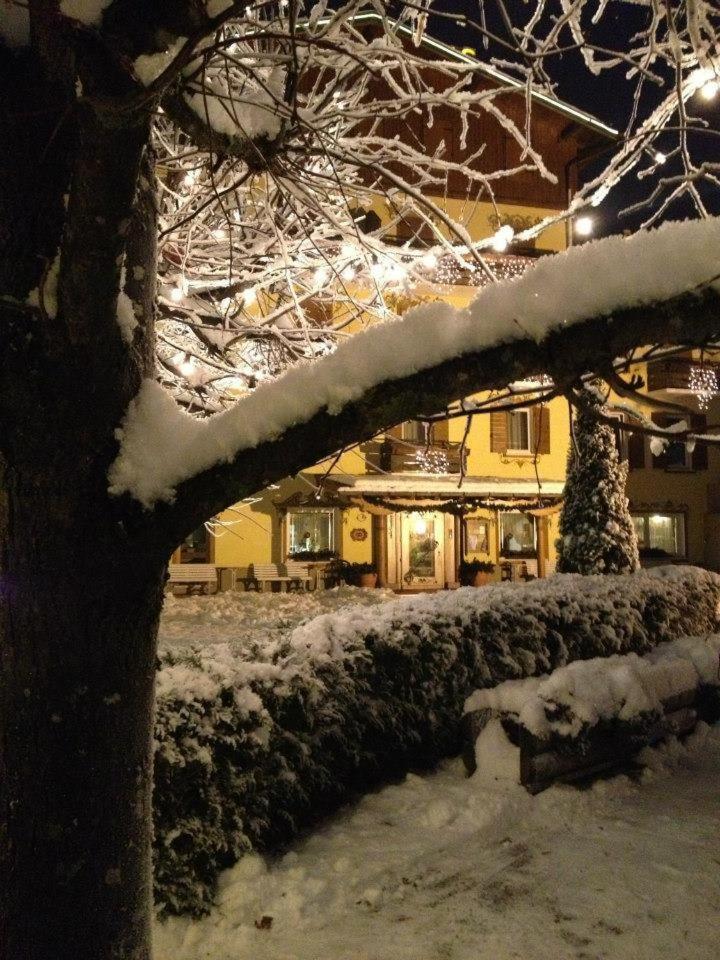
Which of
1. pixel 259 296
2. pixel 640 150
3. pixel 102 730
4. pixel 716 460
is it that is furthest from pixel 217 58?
pixel 716 460

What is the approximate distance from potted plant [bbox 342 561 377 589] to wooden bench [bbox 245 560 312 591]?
1132mm

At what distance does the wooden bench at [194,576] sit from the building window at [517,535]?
9838mm

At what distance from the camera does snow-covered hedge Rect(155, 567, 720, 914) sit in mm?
3895

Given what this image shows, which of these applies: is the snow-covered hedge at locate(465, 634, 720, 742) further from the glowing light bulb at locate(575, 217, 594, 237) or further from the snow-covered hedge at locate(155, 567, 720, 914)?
the glowing light bulb at locate(575, 217, 594, 237)

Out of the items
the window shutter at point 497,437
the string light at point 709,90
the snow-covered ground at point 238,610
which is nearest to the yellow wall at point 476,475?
the window shutter at point 497,437

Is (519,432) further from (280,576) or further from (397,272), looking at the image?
(397,272)

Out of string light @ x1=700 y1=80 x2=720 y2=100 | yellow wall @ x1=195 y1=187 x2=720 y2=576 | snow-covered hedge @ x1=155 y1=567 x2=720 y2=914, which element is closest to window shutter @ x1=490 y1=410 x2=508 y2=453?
yellow wall @ x1=195 y1=187 x2=720 y2=576

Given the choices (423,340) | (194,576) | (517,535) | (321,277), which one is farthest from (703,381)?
(517,535)

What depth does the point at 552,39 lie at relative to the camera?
148 inches

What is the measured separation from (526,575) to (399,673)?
61.8 feet

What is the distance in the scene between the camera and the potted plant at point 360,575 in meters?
21.4

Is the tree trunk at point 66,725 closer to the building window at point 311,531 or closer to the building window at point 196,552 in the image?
the building window at point 196,552

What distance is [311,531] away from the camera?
2267 centimetres

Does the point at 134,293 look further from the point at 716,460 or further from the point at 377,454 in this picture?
the point at 716,460
